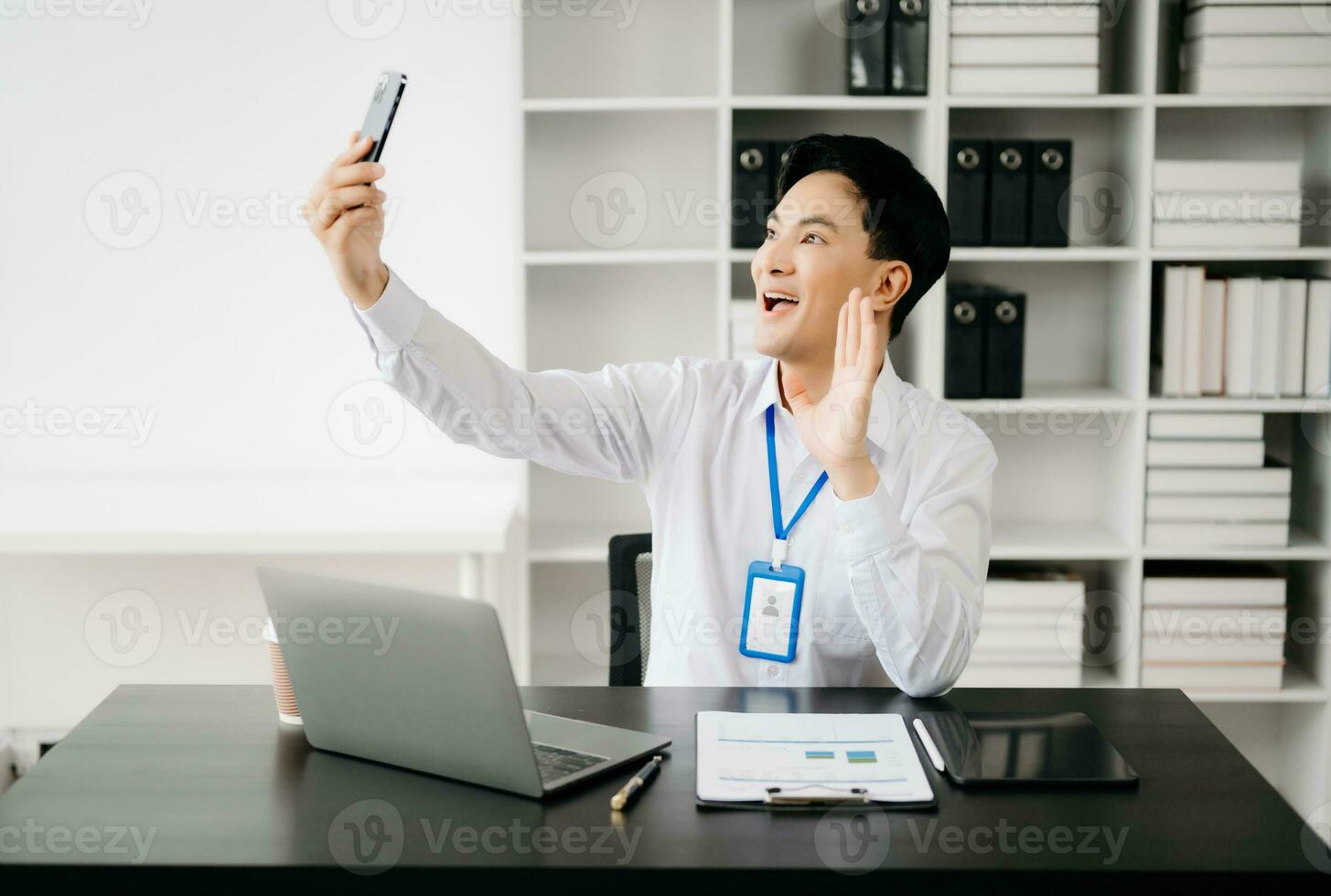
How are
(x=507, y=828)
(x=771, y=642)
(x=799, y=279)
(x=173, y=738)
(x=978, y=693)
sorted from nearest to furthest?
(x=507, y=828), (x=173, y=738), (x=978, y=693), (x=771, y=642), (x=799, y=279)

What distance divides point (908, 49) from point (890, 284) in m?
1.10

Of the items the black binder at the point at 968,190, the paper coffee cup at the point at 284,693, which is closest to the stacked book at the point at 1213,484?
the black binder at the point at 968,190

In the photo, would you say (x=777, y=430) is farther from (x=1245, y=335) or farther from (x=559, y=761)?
(x=1245, y=335)

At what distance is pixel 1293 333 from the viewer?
120 inches

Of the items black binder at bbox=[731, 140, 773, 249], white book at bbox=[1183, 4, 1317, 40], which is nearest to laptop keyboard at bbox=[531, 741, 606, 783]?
black binder at bbox=[731, 140, 773, 249]

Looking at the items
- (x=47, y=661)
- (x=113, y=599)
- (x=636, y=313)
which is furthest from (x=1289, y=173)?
(x=47, y=661)

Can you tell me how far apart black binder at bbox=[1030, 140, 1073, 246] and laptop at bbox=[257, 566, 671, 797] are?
2.02 metres

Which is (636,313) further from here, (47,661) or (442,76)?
(47,661)

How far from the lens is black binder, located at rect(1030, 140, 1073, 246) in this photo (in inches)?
117

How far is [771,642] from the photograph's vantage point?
1849mm

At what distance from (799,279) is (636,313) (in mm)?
1370

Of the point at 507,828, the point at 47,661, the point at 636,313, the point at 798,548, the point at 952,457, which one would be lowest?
the point at 47,661

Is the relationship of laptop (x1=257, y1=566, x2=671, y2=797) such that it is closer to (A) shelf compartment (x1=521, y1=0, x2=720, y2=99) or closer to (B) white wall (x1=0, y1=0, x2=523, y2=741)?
(B) white wall (x1=0, y1=0, x2=523, y2=741)

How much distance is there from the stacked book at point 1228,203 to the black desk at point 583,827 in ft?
6.18
